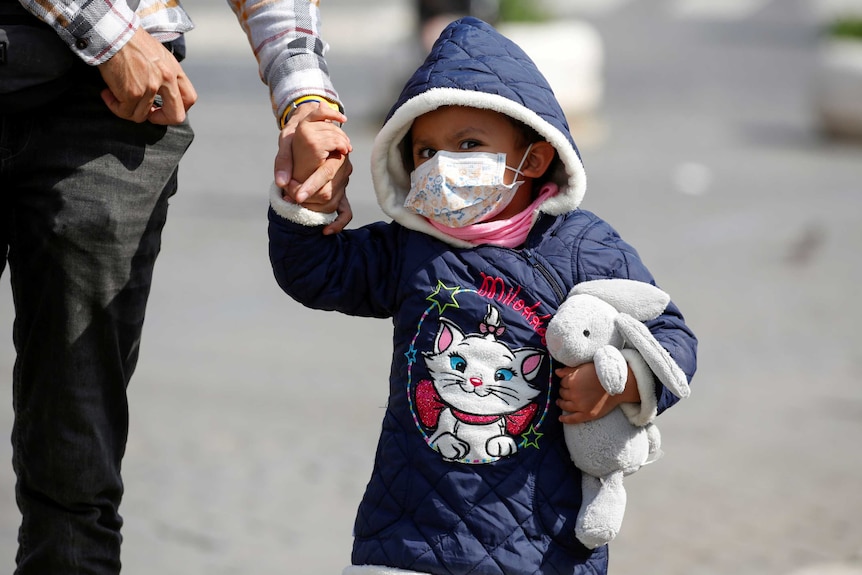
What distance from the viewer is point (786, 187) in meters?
10.2

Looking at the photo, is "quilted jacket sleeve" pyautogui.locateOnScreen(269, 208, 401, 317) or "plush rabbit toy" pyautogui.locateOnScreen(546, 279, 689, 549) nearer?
"plush rabbit toy" pyautogui.locateOnScreen(546, 279, 689, 549)

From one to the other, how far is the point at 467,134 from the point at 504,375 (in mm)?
474

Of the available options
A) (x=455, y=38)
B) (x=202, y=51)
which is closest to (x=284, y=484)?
(x=455, y=38)

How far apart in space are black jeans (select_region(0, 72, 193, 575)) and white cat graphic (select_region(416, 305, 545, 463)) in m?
0.64

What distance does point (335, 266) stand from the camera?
8.23ft

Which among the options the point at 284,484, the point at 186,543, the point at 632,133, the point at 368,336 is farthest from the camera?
the point at 632,133

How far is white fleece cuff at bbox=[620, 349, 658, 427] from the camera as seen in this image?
2367 millimetres

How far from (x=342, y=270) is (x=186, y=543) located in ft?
5.85

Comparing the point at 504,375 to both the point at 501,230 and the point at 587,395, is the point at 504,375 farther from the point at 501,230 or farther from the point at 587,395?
the point at 501,230

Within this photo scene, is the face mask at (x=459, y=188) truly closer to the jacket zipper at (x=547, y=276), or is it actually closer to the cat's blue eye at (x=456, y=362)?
the jacket zipper at (x=547, y=276)

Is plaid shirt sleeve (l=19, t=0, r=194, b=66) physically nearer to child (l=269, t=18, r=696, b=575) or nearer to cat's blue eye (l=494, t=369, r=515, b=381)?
child (l=269, t=18, r=696, b=575)

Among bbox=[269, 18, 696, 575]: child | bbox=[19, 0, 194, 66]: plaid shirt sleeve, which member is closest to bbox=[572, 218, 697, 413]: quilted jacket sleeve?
bbox=[269, 18, 696, 575]: child

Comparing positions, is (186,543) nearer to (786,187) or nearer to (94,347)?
(94,347)

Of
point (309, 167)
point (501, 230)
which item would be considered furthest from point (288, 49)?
point (501, 230)
